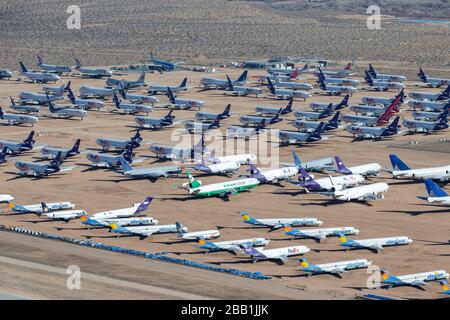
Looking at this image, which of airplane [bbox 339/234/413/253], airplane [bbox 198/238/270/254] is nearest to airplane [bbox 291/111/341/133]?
airplane [bbox 339/234/413/253]

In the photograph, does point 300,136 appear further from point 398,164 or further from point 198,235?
point 198,235

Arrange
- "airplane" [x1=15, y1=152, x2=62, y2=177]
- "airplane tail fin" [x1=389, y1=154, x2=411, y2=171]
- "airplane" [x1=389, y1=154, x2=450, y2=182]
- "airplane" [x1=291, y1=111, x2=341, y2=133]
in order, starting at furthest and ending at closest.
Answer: "airplane" [x1=291, y1=111, x2=341, y2=133] → "airplane" [x1=15, y1=152, x2=62, y2=177] → "airplane tail fin" [x1=389, y1=154, x2=411, y2=171] → "airplane" [x1=389, y1=154, x2=450, y2=182]

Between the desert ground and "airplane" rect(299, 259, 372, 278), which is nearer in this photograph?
the desert ground

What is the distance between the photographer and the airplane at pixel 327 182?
135500 mm

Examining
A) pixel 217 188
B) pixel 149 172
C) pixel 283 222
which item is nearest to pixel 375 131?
pixel 149 172

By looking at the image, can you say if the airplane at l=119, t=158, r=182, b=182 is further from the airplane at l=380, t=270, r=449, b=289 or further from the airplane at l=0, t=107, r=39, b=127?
the airplane at l=380, t=270, r=449, b=289

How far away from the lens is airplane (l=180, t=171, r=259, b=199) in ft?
440

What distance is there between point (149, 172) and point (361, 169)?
28.1 meters

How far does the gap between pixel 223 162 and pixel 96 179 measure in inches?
700

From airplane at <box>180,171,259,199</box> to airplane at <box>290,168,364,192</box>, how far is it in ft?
22.3

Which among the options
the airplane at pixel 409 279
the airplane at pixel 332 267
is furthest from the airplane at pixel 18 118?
the airplane at pixel 409 279

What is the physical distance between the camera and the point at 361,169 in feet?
475
